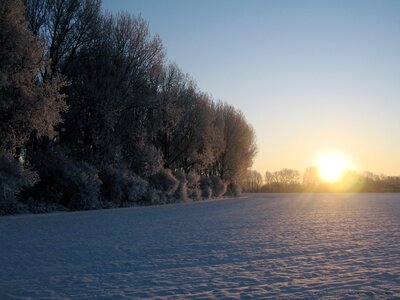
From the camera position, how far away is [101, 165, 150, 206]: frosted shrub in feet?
118

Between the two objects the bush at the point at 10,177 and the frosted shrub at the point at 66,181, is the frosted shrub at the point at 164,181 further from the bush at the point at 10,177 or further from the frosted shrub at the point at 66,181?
the bush at the point at 10,177

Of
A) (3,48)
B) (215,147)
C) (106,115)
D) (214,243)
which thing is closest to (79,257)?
(214,243)

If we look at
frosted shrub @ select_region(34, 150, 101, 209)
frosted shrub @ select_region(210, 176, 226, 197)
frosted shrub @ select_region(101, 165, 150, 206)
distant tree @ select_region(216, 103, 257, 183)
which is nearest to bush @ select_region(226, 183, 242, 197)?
distant tree @ select_region(216, 103, 257, 183)

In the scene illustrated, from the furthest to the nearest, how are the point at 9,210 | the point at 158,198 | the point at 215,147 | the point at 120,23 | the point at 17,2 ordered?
the point at 215,147, the point at 158,198, the point at 120,23, the point at 9,210, the point at 17,2

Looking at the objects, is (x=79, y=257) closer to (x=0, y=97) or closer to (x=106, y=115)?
(x=0, y=97)

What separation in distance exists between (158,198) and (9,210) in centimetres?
1774

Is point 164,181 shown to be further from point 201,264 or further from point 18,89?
point 201,264

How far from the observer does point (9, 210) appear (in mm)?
25922

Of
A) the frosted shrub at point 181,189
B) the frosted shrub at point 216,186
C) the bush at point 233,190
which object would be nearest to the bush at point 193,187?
the frosted shrub at point 181,189

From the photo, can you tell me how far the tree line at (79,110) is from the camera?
23125 mm

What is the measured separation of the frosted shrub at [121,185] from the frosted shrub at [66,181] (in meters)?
3.42

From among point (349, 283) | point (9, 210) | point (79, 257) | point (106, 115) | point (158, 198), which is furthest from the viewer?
point (158, 198)

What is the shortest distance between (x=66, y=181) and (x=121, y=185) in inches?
240

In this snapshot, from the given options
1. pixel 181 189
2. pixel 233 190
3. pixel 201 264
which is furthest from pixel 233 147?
pixel 201 264
